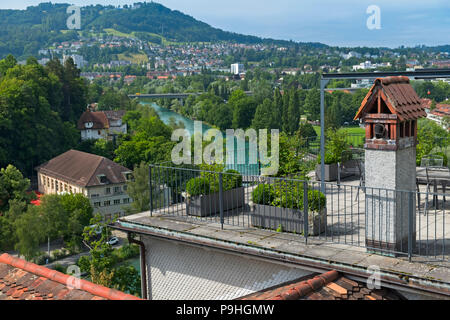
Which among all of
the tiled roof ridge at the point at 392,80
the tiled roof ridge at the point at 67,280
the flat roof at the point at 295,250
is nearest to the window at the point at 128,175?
the flat roof at the point at 295,250

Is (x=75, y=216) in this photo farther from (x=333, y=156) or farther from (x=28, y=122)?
(x=333, y=156)

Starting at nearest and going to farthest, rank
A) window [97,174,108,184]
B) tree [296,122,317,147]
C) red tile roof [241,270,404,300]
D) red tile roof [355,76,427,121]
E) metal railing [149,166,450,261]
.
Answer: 1. red tile roof [241,270,404,300]
2. red tile roof [355,76,427,121]
3. metal railing [149,166,450,261]
4. tree [296,122,317,147]
5. window [97,174,108,184]

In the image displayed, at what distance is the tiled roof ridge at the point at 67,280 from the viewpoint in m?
5.94

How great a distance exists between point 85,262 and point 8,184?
16819 millimetres

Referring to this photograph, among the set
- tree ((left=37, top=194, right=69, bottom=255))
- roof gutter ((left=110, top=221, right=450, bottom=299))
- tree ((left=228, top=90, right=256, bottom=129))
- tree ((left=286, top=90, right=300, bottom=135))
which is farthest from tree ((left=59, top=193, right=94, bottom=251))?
tree ((left=228, top=90, right=256, bottom=129))

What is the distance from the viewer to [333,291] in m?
6.04

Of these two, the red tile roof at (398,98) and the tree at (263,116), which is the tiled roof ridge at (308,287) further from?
the tree at (263,116)

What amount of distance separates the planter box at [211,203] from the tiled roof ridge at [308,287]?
283 cm

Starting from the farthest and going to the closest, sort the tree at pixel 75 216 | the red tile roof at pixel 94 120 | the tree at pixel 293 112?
1. the tree at pixel 293 112
2. the red tile roof at pixel 94 120
3. the tree at pixel 75 216

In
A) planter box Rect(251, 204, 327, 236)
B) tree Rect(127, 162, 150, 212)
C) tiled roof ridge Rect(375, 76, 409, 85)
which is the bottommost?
tree Rect(127, 162, 150, 212)

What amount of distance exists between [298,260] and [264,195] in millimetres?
1320

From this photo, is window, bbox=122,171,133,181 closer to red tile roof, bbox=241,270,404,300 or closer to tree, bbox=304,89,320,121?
tree, bbox=304,89,320,121

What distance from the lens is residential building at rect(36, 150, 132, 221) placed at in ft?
180

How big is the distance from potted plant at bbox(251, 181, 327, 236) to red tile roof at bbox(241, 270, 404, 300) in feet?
4.09
